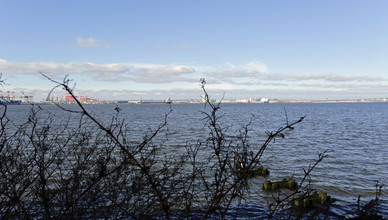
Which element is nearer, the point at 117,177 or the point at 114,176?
the point at 117,177

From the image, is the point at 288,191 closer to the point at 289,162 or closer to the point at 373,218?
the point at 373,218

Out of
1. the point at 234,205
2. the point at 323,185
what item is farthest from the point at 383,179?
the point at 234,205

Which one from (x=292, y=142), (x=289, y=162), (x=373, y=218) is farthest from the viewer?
(x=292, y=142)

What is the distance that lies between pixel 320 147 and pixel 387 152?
17.4 ft

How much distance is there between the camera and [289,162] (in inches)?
827

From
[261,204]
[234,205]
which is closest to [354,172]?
[261,204]

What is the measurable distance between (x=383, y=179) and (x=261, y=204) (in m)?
9.10

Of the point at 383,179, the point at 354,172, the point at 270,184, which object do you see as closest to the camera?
the point at 270,184

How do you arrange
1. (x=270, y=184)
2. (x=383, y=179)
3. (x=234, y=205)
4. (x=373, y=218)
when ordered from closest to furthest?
1. (x=373, y=218)
2. (x=234, y=205)
3. (x=270, y=184)
4. (x=383, y=179)

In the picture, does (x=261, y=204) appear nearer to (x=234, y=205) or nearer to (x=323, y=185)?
(x=234, y=205)

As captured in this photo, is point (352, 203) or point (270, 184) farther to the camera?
point (270, 184)

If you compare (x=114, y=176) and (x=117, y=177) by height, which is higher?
(x=117, y=177)

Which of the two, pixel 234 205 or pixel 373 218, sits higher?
pixel 373 218

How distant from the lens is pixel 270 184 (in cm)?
1460
